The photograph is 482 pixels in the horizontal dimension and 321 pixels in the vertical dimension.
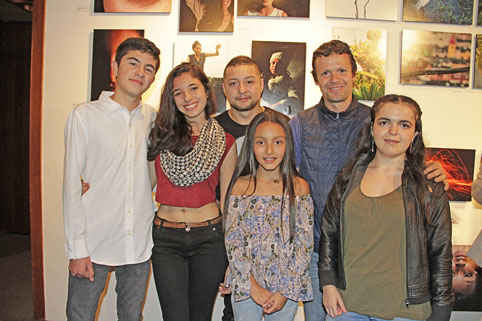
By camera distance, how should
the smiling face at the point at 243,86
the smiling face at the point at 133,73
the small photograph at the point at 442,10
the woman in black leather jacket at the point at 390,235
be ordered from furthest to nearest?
the small photograph at the point at 442,10 < the smiling face at the point at 243,86 < the smiling face at the point at 133,73 < the woman in black leather jacket at the point at 390,235

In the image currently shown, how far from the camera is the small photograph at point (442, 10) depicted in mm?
2830


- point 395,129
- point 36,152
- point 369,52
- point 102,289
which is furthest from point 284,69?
point 36,152

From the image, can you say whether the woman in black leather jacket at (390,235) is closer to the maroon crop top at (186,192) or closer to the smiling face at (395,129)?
the smiling face at (395,129)

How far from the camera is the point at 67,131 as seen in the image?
73.9 inches

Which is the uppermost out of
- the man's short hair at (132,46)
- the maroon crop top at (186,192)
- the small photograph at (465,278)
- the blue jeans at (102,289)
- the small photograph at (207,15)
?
the small photograph at (207,15)

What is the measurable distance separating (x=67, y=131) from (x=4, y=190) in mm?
4721

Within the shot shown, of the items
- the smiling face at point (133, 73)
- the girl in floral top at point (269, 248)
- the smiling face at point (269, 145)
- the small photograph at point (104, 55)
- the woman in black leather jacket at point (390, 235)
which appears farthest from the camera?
the small photograph at point (104, 55)

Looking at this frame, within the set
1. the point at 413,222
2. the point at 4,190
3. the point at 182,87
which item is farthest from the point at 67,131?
the point at 4,190

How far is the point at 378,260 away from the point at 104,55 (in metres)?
2.65

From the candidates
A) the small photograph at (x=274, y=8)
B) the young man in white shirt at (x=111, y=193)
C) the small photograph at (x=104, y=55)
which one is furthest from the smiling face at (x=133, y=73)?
the small photograph at (x=274, y=8)

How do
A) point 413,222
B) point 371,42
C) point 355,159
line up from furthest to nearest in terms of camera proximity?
point 371,42 < point 355,159 < point 413,222

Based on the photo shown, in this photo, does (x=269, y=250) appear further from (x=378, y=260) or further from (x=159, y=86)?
(x=159, y=86)

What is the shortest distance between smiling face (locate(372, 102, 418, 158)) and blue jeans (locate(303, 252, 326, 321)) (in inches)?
29.4

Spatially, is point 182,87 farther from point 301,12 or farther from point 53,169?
point 53,169
